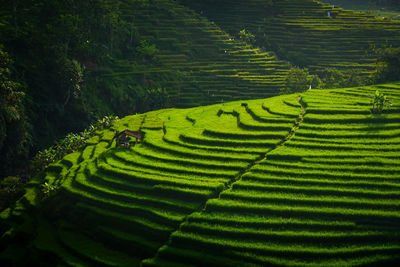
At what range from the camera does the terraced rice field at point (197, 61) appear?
41.5m

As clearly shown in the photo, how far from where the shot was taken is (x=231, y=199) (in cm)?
1867

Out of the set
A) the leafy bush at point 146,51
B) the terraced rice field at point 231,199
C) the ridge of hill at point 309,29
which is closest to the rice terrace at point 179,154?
the terraced rice field at point 231,199

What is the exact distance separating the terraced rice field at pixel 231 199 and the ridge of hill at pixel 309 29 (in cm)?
2402

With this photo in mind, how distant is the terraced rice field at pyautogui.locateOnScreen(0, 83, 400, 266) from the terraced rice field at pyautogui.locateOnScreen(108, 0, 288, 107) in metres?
15.3

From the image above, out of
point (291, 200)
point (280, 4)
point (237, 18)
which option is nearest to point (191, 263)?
point (291, 200)

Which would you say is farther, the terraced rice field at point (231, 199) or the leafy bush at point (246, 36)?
the leafy bush at point (246, 36)

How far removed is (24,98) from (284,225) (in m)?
22.7

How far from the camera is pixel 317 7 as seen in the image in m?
58.6

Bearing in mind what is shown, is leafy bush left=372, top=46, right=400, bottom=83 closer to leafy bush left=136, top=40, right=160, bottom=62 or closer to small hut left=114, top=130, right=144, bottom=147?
leafy bush left=136, top=40, right=160, bottom=62

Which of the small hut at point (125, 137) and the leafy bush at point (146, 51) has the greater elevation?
the leafy bush at point (146, 51)

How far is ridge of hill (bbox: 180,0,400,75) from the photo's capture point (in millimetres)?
48875

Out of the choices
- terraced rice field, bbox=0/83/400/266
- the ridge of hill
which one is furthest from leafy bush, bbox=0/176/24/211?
the ridge of hill

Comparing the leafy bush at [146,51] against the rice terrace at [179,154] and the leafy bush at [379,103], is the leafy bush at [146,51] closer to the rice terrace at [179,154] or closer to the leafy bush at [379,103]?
the rice terrace at [179,154]

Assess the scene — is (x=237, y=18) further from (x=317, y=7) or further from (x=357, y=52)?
(x=357, y=52)
